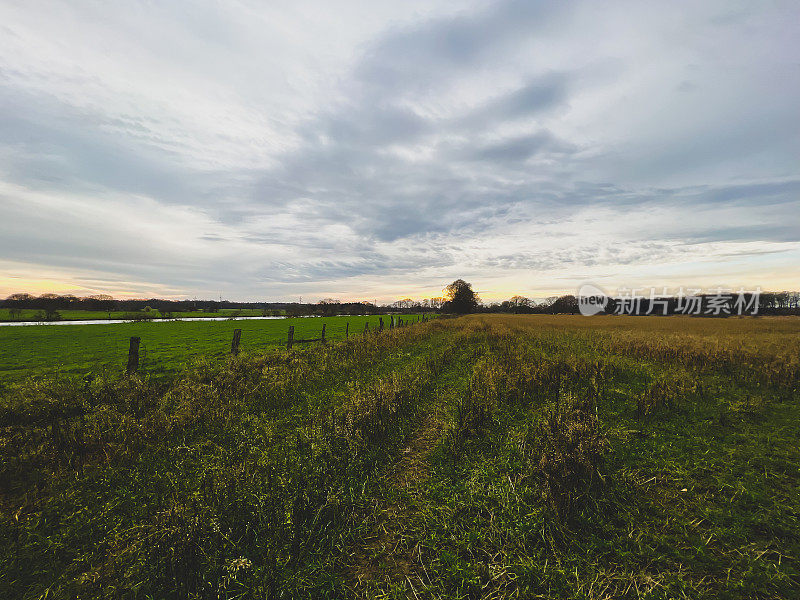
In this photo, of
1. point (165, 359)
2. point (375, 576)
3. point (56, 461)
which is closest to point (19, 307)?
point (165, 359)

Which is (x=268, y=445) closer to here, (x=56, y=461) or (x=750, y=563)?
(x=56, y=461)

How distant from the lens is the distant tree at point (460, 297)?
371ft

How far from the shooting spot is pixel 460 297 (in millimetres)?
113062

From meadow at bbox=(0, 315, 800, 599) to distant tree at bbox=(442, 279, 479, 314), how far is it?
10478 centimetres

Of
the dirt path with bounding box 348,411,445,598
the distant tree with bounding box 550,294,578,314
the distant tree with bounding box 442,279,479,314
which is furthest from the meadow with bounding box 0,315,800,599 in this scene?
the distant tree with bounding box 550,294,578,314

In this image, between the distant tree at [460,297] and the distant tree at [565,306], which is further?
the distant tree at [565,306]

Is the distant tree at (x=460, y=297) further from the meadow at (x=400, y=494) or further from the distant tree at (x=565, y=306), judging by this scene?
the meadow at (x=400, y=494)

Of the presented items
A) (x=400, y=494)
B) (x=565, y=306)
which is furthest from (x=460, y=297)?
(x=400, y=494)

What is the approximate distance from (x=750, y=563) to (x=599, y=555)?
Answer: 61.5 inches

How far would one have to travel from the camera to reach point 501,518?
409 centimetres

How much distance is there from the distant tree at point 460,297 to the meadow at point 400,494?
10478cm

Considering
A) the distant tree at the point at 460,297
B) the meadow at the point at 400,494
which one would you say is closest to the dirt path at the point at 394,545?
the meadow at the point at 400,494

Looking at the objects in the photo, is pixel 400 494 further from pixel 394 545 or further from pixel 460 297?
pixel 460 297

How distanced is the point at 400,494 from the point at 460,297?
111 metres
